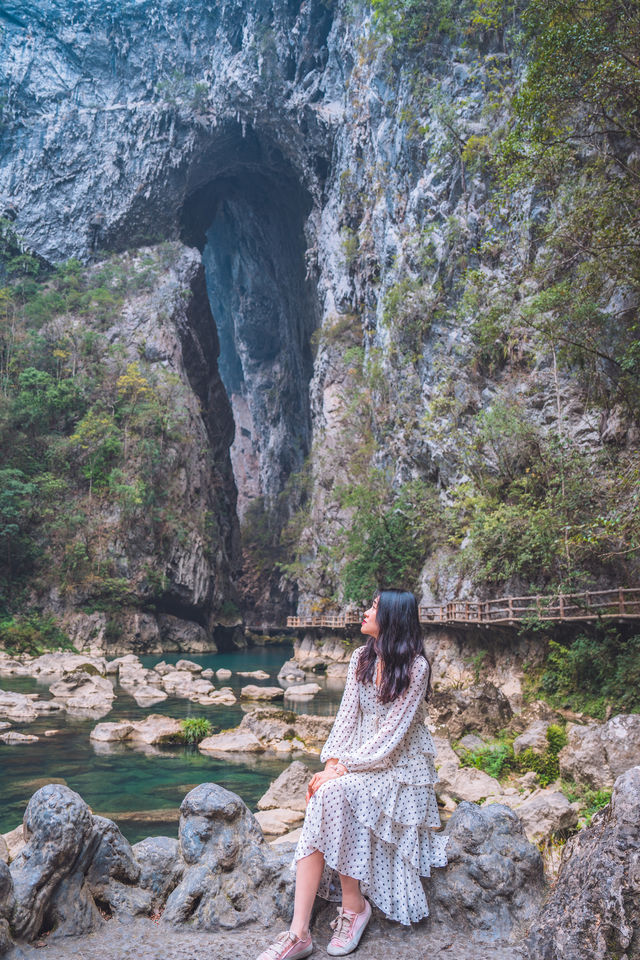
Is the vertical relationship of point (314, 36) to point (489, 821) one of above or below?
above

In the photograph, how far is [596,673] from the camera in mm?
9562

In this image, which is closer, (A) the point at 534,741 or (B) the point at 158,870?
(B) the point at 158,870

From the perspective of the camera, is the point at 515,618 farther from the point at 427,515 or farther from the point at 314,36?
the point at 314,36

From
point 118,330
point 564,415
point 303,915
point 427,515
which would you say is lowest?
point 303,915

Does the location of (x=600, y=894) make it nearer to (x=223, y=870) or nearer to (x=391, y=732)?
(x=391, y=732)

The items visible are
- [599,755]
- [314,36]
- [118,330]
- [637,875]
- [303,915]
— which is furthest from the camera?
[118,330]

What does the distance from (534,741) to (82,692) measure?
10905 mm

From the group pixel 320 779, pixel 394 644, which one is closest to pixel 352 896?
pixel 320 779

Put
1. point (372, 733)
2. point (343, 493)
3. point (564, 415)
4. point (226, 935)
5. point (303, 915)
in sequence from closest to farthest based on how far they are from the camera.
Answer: point (303, 915) → point (226, 935) → point (372, 733) → point (564, 415) → point (343, 493)

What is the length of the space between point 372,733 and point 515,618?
9178 mm

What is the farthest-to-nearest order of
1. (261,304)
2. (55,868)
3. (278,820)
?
1. (261,304)
2. (278,820)
3. (55,868)

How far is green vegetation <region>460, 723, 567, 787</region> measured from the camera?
740 centimetres

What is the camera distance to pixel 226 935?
253cm

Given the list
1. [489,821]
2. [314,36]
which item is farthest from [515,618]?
[314,36]
